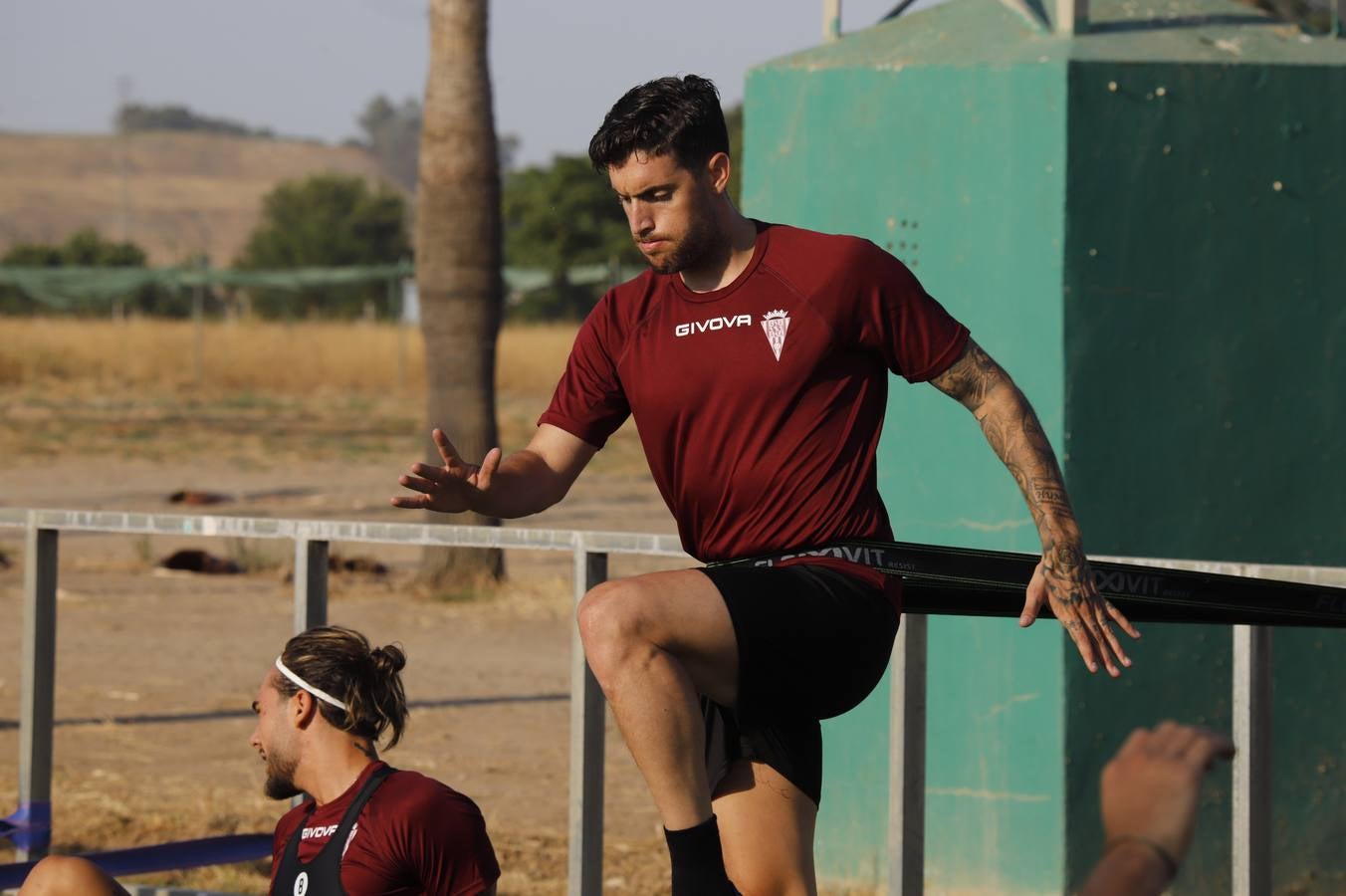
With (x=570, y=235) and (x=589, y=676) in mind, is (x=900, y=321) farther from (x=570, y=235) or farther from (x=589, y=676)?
(x=570, y=235)

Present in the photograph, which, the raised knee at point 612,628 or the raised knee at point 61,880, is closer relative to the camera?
the raised knee at point 612,628

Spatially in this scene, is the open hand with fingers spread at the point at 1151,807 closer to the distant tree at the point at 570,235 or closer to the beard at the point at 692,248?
the beard at the point at 692,248

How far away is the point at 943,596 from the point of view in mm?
4020

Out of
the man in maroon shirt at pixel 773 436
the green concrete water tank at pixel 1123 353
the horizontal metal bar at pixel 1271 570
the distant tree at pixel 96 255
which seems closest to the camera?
the man in maroon shirt at pixel 773 436

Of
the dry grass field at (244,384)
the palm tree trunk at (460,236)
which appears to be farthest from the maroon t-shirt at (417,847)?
the dry grass field at (244,384)

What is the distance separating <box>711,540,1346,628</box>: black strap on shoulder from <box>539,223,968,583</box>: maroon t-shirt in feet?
0.14

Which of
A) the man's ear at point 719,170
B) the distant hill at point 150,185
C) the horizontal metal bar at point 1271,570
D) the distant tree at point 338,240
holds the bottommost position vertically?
the horizontal metal bar at point 1271,570

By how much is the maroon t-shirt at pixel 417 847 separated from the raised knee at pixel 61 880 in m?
0.71

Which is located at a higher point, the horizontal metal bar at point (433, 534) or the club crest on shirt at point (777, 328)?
the club crest on shirt at point (777, 328)

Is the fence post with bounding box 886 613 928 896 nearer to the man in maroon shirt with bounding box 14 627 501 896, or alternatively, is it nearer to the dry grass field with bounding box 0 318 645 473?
the man in maroon shirt with bounding box 14 627 501 896

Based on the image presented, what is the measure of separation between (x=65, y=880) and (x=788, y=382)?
81.7 inches

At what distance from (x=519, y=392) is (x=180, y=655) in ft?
76.7

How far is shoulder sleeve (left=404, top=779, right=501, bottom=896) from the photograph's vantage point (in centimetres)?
420

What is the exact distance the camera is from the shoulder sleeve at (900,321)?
12.6 feet
